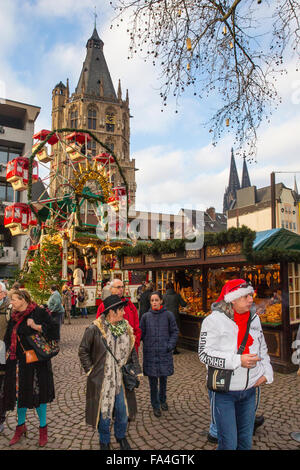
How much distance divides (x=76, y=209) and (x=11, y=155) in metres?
17.0

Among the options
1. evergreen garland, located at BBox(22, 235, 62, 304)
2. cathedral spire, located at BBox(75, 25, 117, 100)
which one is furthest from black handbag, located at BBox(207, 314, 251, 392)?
cathedral spire, located at BBox(75, 25, 117, 100)

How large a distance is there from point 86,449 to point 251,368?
2.26 metres

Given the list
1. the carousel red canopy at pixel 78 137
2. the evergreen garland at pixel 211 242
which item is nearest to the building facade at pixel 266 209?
the carousel red canopy at pixel 78 137

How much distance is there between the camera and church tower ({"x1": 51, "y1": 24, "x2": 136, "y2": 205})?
58906 millimetres

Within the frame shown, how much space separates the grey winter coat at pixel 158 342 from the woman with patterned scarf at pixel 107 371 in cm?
112

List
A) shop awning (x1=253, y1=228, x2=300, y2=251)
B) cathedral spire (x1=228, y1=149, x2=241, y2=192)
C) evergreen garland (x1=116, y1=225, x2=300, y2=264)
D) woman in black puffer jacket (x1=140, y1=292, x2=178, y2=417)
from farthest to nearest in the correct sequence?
cathedral spire (x1=228, y1=149, x2=241, y2=192)
shop awning (x1=253, y1=228, x2=300, y2=251)
evergreen garland (x1=116, y1=225, x2=300, y2=264)
woman in black puffer jacket (x1=140, y1=292, x2=178, y2=417)

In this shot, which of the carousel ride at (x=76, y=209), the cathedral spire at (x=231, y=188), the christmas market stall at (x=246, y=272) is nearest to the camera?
the christmas market stall at (x=246, y=272)

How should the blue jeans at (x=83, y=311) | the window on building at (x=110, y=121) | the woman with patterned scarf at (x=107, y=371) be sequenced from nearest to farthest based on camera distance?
the woman with patterned scarf at (x=107, y=371)
the blue jeans at (x=83, y=311)
the window on building at (x=110, y=121)

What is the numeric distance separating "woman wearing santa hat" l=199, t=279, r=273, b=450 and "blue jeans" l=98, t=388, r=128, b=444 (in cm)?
110

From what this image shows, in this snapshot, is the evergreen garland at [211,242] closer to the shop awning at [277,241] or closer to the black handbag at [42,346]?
the shop awning at [277,241]

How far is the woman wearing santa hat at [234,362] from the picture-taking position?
8.14ft

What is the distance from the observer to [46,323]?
381cm

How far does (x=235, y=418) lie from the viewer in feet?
→ 8.34

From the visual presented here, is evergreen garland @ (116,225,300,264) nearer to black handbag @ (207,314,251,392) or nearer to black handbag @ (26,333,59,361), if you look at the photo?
black handbag @ (207,314,251,392)
